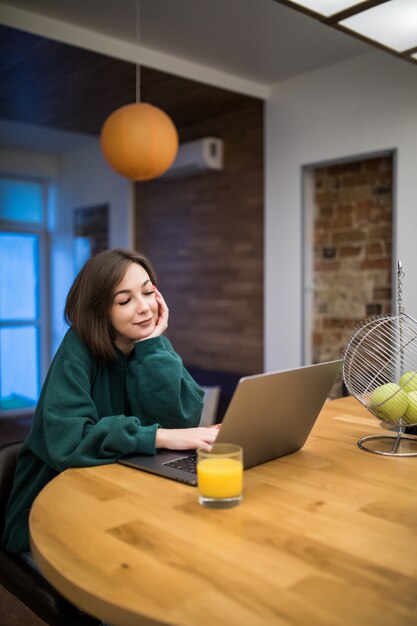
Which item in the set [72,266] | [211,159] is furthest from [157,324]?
[72,266]

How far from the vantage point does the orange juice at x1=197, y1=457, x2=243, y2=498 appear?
0.96m

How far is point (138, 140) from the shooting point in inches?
105

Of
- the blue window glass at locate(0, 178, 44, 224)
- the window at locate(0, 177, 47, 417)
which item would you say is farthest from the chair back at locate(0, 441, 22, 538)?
the blue window glass at locate(0, 178, 44, 224)

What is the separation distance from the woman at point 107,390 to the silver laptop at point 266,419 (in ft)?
0.20

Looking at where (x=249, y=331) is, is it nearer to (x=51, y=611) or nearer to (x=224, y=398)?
(x=224, y=398)

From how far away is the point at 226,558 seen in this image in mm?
776

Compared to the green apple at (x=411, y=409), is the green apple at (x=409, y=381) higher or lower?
higher

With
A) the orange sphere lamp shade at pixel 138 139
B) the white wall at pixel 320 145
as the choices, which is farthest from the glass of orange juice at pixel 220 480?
the white wall at pixel 320 145

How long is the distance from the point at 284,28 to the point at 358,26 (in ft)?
3.61

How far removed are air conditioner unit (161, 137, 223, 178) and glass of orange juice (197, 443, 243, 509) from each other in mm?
3479

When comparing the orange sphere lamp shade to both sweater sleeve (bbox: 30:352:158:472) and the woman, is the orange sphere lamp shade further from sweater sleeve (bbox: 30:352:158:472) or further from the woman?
sweater sleeve (bbox: 30:352:158:472)

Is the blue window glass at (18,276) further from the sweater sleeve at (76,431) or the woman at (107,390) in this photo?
the sweater sleeve at (76,431)

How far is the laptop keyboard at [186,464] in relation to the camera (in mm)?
1129

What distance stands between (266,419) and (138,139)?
6.18 feet
